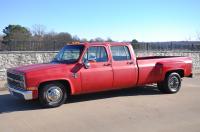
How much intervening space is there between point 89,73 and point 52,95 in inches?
48.6

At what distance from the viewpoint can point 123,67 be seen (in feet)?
31.3

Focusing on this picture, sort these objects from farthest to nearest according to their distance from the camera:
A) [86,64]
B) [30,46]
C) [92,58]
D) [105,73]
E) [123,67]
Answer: [30,46] < [123,67] < [105,73] < [92,58] < [86,64]

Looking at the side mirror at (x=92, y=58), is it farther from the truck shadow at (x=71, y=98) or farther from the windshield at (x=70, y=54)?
the truck shadow at (x=71, y=98)

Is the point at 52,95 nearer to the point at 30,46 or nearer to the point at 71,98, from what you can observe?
the point at 71,98

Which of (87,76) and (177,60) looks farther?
(177,60)

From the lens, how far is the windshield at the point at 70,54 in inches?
352

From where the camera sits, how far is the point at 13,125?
263 inches

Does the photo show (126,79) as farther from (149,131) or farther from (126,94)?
(149,131)

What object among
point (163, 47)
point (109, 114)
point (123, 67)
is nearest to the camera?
point (109, 114)

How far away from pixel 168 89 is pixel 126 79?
178 centimetres

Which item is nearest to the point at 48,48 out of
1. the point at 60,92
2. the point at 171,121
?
the point at 60,92

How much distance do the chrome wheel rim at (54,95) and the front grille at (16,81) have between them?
69cm

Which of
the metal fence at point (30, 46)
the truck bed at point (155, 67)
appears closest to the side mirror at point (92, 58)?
the truck bed at point (155, 67)

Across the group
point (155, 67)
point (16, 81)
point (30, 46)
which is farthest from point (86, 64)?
point (30, 46)
